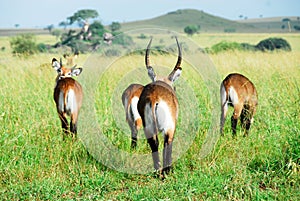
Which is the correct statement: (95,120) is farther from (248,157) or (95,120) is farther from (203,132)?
(248,157)

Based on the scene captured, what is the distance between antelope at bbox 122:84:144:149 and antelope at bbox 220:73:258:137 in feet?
4.01

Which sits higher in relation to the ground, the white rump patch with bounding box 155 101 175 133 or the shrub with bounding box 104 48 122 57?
the shrub with bounding box 104 48 122 57

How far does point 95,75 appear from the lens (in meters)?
6.86

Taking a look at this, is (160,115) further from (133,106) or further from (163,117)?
(133,106)

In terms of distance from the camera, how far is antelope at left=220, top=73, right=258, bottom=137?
17.6ft

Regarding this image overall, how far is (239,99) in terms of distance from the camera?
5.41 meters

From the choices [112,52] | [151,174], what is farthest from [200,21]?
[151,174]

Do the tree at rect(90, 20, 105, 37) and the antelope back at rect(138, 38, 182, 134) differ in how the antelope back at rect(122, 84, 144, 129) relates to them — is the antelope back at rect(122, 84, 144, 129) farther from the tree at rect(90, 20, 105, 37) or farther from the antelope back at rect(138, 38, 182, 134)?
the tree at rect(90, 20, 105, 37)

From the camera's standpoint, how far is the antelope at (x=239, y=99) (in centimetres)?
537

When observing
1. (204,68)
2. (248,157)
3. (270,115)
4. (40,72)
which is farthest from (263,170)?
(40,72)

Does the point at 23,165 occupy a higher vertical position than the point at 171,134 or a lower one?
lower

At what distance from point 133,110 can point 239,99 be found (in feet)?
5.06

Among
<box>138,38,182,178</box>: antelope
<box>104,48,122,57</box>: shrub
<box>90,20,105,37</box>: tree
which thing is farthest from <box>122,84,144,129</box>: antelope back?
<box>90,20,105,37</box>: tree

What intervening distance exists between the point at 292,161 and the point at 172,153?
120 cm
